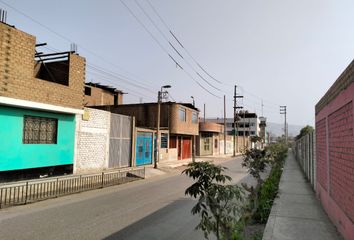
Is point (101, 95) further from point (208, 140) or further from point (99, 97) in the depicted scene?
point (208, 140)

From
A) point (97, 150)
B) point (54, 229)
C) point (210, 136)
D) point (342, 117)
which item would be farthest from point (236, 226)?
point (210, 136)

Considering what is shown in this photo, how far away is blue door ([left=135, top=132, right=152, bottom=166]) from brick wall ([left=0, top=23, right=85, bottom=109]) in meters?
8.58

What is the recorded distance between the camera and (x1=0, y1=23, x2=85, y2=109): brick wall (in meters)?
12.0

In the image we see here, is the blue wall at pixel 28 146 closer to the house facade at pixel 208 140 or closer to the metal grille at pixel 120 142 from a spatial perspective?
the metal grille at pixel 120 142

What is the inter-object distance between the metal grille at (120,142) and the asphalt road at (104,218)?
8545 mm

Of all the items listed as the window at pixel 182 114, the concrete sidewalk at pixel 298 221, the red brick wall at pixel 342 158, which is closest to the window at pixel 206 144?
the window at pixel 182 114

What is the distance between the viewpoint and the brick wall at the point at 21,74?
39.4ft

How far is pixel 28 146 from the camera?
13.4 metres

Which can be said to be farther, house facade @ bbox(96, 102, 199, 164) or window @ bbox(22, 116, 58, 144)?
house facade @ bbox(96, 102, 199, 164)

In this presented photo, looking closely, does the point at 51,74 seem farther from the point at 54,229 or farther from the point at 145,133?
the point at 54,229

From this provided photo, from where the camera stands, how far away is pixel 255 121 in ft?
348

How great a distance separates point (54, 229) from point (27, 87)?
851 cm

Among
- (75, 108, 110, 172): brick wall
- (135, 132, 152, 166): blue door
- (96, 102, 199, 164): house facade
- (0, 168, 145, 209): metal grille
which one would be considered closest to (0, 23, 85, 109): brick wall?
(75, 108, 110, 172): brick wall

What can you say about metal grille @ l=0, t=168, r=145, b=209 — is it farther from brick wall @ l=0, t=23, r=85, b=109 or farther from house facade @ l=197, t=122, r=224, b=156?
house facade @ l=197, t=122, r=224, b=156
